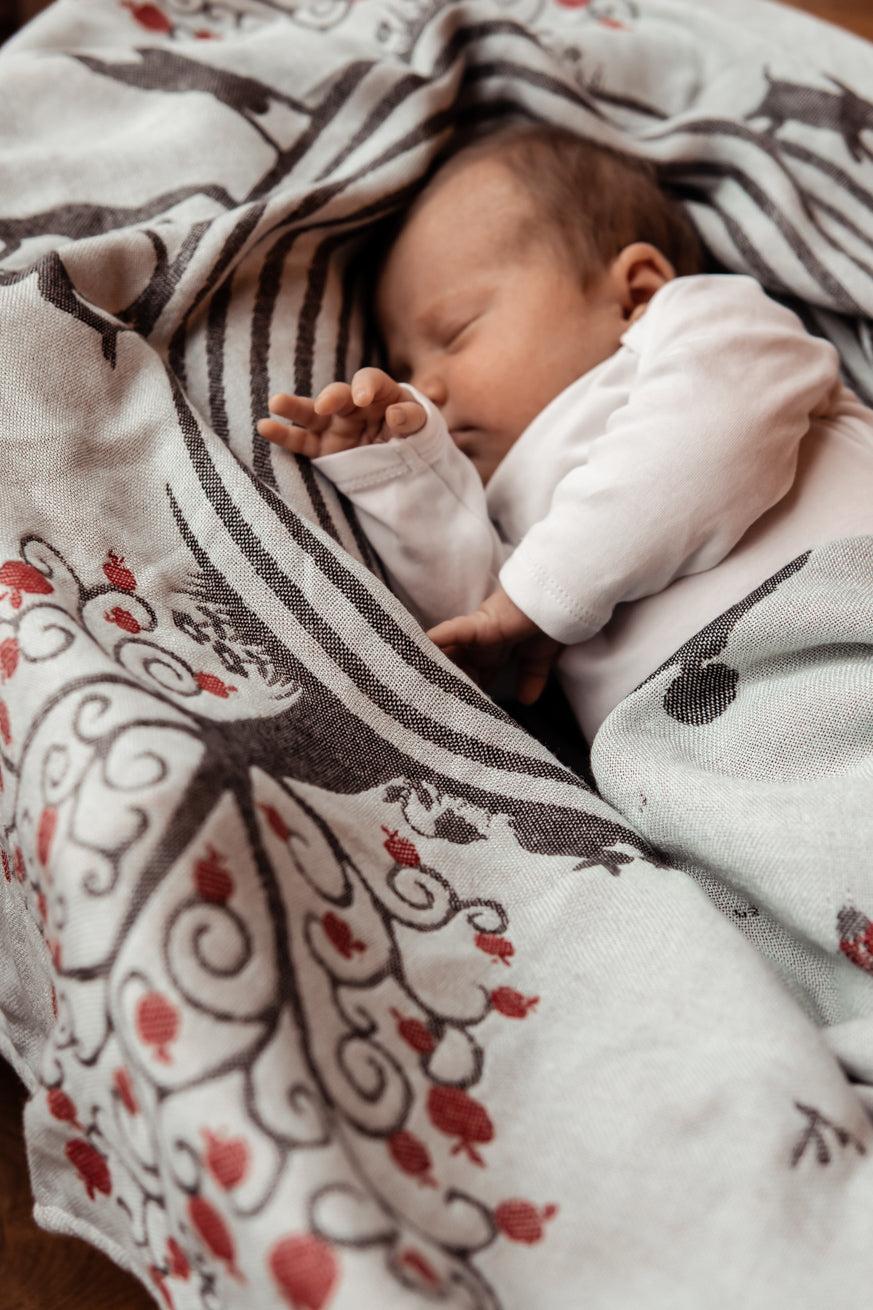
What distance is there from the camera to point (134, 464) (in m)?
0.66

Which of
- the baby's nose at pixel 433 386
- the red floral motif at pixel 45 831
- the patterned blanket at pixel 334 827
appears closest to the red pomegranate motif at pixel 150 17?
the patterned blanket at pixel 334 827

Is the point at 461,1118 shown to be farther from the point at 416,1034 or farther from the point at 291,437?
the point at 291,437

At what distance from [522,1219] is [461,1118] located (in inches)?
1.8

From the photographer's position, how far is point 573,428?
31.0 inches

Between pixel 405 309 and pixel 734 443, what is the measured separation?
31cm

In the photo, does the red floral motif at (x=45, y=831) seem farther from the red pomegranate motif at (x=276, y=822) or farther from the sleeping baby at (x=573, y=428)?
the sleeping baby at (x=573, y=428)

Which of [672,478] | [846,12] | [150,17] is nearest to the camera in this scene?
[672,478]

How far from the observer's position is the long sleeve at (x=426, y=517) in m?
0.75

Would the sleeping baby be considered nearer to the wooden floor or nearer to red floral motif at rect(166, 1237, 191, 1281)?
red floral motif at rect(166, 1237, 191, 1281)

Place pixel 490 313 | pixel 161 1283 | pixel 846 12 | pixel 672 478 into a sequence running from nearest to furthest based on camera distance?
pixel 161 1283, pixel 672 478, pixel 490 313, pixel 846 12

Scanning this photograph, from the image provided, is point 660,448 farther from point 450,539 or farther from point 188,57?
point 188,57

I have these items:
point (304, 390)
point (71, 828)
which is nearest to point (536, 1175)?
point (71, 828)

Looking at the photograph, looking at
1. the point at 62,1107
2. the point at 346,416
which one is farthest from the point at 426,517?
the point at 62,1107

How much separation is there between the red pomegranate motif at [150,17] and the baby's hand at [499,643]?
0.64 metres
